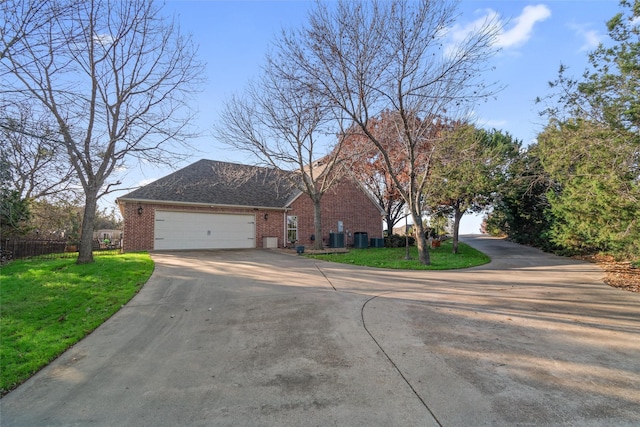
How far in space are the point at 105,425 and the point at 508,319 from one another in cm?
558

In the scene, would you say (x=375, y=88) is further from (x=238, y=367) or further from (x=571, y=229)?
(x=571, y=229)

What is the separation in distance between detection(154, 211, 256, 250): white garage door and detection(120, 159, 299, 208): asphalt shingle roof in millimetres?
887

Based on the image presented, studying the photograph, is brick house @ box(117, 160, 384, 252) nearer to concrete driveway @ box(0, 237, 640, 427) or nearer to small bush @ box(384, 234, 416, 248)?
small bush @ box(384, 234, 416, 248)

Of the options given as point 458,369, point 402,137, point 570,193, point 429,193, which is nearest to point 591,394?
point 458,369

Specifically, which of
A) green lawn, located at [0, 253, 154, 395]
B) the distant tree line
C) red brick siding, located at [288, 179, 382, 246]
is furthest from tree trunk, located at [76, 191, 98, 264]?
the distant tree line

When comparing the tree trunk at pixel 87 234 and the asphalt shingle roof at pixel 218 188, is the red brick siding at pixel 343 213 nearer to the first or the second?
the asphalt shingle roof at pixel 218 188

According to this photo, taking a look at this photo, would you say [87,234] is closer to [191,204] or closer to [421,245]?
[191,204]

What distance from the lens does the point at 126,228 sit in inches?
616

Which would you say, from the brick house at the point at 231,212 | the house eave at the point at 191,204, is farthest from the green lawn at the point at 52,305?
the brick house at the point at 231,212

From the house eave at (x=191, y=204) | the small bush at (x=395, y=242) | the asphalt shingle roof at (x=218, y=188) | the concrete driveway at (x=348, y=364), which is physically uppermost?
the asphalt shingle roof at (x=218, y=188)

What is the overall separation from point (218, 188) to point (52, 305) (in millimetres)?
13339

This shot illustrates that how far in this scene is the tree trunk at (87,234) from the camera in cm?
1062

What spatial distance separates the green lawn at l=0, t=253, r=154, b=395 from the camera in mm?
4133

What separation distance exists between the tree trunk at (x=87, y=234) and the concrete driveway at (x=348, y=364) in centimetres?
550
